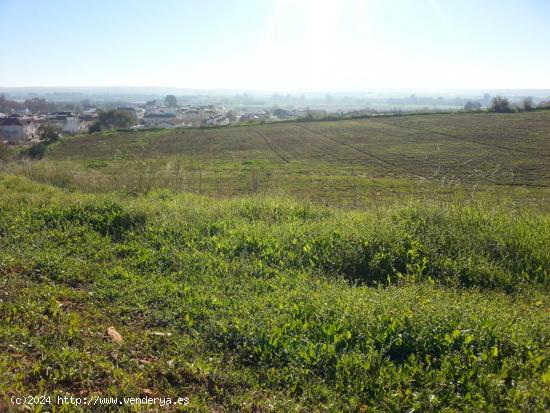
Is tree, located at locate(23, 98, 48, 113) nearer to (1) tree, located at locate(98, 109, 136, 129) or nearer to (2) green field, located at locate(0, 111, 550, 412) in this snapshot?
(1) tree, located at locate(98, 109, 136, 129)

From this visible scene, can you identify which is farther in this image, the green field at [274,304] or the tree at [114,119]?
Answer: the tree at [114,119]

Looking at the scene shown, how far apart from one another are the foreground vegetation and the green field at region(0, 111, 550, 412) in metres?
0.02

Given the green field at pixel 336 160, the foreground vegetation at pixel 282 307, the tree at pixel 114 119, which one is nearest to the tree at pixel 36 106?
the tree at pixel 114 119

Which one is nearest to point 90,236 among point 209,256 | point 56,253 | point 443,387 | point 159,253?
point 56,253

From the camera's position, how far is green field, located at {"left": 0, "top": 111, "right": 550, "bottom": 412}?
3.04 meters

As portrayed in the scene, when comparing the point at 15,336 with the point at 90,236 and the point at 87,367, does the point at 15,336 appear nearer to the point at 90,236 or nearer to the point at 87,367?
the point at 87,367

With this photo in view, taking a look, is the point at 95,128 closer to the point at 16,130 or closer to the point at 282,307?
the point at 16,130

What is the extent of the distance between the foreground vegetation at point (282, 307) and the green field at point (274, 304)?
0.02 metres

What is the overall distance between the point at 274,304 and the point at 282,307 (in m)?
0.14

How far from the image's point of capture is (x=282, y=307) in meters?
4.09

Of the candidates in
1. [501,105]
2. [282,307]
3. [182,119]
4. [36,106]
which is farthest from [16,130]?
[36,106]

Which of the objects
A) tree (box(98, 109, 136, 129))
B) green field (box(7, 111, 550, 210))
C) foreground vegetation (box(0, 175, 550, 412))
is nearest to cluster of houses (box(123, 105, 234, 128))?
tree (box(98, 109, 136, 129))

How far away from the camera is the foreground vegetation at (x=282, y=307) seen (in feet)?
9.96

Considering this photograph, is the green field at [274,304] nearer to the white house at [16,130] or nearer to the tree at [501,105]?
the tree at [501,105]
